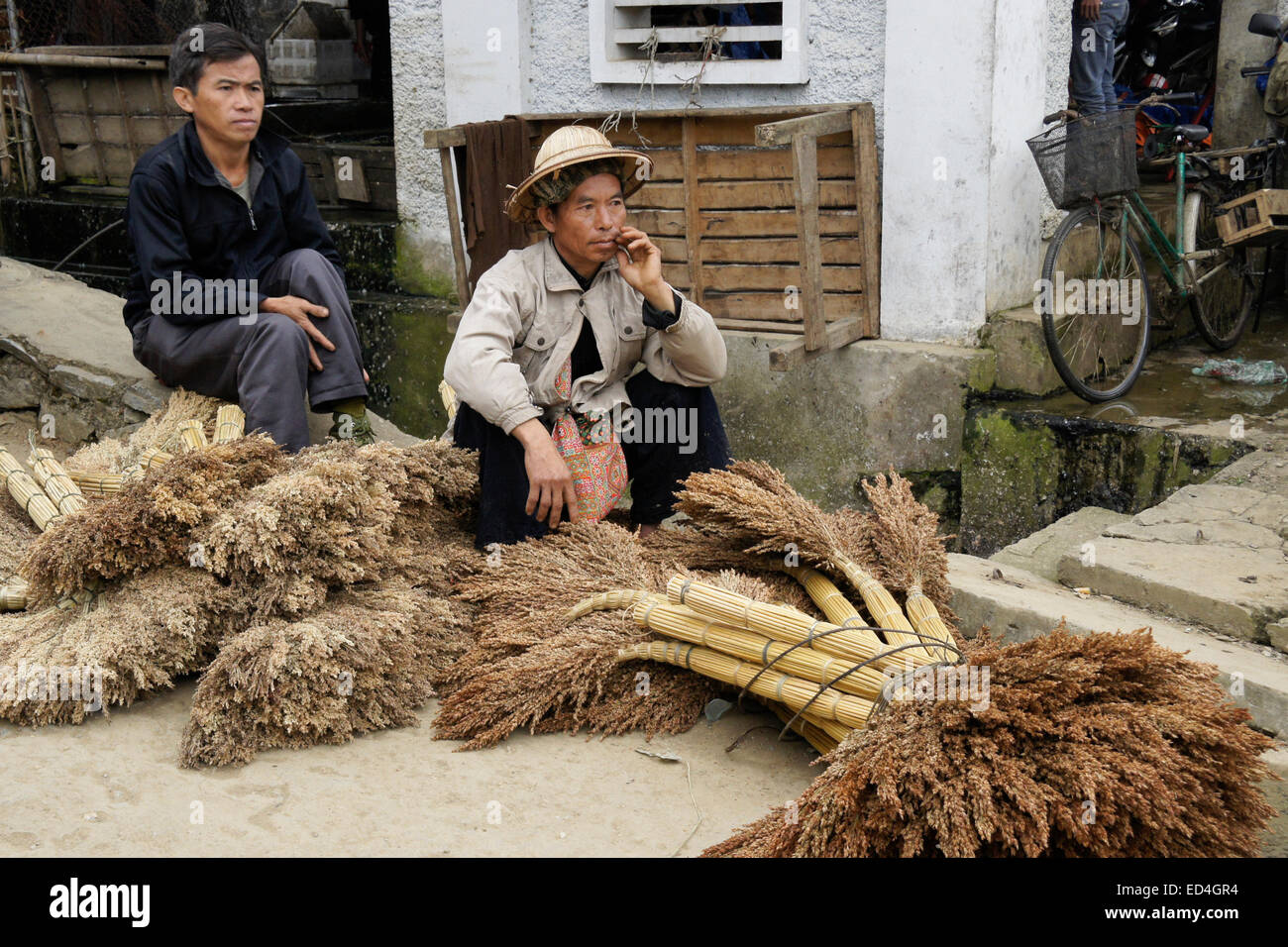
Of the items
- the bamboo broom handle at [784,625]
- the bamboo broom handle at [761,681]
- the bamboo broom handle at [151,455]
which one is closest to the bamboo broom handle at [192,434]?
the bamboo broom handle at [151,455]

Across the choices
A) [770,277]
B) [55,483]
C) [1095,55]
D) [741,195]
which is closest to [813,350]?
[770,277]

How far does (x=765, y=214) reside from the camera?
5.43 m

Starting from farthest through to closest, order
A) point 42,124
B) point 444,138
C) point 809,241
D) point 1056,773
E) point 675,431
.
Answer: point 42,124
point 444,138
point 809,241
point 675,431
point 1056,773

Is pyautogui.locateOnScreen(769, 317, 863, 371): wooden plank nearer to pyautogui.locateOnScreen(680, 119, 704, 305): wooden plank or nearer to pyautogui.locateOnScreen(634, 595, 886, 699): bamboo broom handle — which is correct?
pyautogui.locateOnScreen(680, 119, 704, 305): wooden plank

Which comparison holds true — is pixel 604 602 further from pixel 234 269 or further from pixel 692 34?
pixel 692 34

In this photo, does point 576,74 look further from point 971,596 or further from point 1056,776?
Answer: point 1056,776

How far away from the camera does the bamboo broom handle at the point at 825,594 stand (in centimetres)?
295

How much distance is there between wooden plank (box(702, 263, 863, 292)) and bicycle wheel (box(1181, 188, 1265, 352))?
1.70m

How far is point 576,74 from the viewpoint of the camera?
19.1ft

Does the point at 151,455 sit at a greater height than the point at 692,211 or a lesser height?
lesser

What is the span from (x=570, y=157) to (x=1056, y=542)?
2.06m

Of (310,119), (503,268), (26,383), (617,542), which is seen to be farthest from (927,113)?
(310,119)

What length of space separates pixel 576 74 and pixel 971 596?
3.43m

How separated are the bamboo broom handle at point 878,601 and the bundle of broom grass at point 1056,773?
450 millimetres
